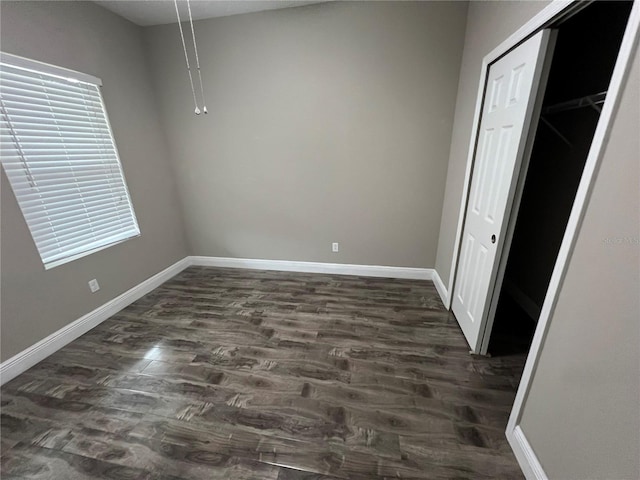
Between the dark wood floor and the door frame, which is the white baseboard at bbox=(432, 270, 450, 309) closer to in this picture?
the dark wood floor

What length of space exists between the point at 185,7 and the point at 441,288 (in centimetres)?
370

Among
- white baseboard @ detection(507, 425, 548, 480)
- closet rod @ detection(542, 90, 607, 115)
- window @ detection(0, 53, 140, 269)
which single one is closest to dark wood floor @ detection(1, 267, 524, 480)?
white baseboard @ detection(507, 425, 548, 480)

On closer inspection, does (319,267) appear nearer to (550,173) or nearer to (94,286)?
(94,286)

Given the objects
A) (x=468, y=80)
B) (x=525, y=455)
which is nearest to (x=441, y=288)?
(x=525, y=455)

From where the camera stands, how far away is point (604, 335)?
0.87 m

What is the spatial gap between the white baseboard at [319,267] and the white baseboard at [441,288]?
10 centimetres

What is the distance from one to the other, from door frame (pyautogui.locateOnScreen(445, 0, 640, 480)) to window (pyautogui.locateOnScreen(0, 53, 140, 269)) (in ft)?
10.8

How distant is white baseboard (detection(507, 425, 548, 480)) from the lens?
115 centimetres

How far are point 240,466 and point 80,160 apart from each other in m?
2.73

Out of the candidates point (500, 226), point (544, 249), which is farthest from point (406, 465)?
point (544, 249)

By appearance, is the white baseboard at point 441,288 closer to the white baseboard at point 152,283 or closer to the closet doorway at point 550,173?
the white baseboard at point 152,283

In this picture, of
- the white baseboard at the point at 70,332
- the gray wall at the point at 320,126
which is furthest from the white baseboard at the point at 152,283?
the gray wall at the point at 320,126

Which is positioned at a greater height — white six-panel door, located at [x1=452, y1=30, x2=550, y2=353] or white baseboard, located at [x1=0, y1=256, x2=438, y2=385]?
white six-panel door, located at [x1=452, y1=30, x2=550, y2=353]

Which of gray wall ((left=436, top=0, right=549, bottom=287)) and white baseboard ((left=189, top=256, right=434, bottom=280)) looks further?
white baseboard ((left=189, top=256, right=434, bottom=280))
